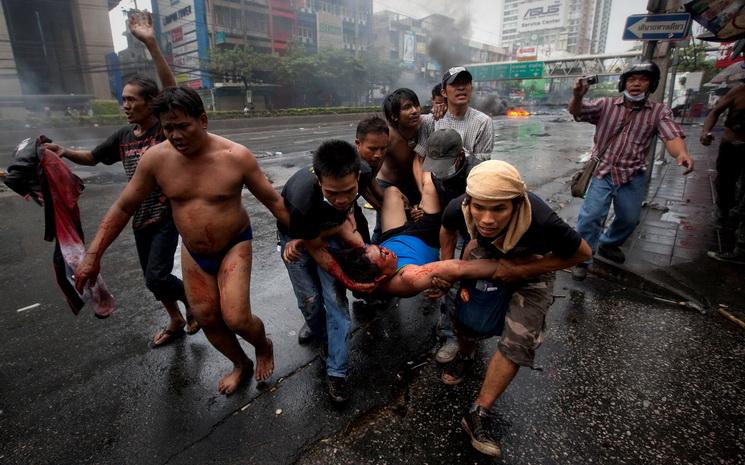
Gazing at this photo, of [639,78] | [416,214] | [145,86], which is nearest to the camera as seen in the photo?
[145,86]

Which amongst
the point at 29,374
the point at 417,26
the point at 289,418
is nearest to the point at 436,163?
the point at 289,418

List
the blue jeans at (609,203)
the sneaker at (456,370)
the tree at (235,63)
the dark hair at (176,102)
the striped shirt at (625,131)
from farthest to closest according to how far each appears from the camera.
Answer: the tree at (235,63) → the blue jeans at (609,203) → the striped shirt at (625,131) → the sneaker at (456,370) → the dark hair at (176,102)

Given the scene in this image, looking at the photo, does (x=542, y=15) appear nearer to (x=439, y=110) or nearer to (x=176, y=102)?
(x=439, y=110)

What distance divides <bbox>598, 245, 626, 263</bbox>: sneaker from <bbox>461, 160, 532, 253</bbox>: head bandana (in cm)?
260

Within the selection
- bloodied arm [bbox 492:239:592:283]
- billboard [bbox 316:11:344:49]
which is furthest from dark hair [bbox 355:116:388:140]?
billboard [bbox 316:11:344:49]

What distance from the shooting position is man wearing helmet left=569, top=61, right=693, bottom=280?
3.36 meters

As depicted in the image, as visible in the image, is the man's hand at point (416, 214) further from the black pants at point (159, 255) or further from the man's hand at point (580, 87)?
the man's hand at point (580, 87)

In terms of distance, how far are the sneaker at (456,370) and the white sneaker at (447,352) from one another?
0.03 m

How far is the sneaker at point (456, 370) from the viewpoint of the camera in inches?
92.5

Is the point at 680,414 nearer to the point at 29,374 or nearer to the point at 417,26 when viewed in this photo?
the point at 29,374

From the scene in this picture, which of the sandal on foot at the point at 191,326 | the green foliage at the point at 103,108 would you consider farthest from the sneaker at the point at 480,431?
the green foliage at the point at 103,108

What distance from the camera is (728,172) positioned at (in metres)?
4.65

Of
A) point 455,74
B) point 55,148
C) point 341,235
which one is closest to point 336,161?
point 341,235

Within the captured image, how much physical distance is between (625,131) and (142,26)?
392cm
